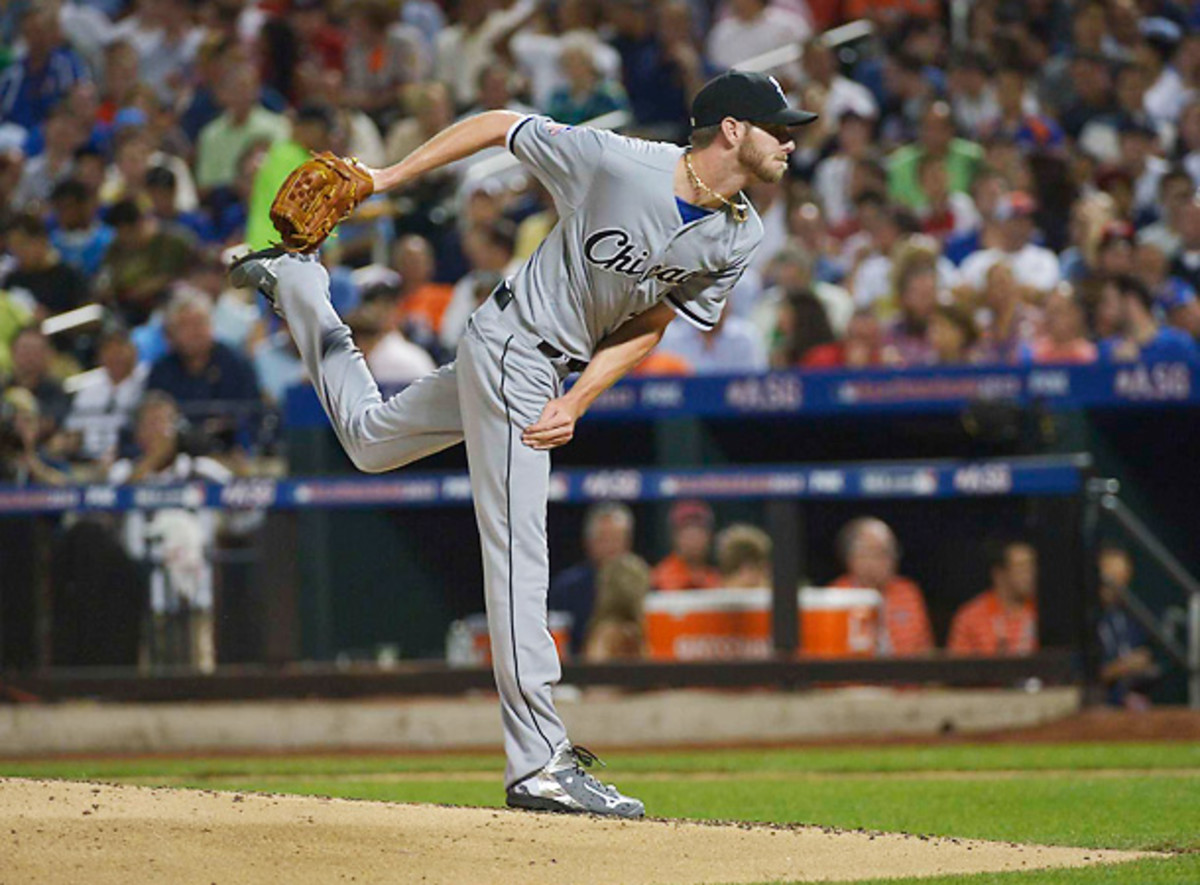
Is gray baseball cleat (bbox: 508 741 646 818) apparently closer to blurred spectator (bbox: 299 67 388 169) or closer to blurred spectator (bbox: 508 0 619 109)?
blurred spectator (bbox: 299 67 388 169)

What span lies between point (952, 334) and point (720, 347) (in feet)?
4.37

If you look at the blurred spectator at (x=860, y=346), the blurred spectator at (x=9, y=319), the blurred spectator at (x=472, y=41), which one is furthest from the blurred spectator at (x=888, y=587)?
the blurred spectator at (x=472, y=41)

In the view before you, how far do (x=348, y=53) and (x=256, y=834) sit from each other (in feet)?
39.4

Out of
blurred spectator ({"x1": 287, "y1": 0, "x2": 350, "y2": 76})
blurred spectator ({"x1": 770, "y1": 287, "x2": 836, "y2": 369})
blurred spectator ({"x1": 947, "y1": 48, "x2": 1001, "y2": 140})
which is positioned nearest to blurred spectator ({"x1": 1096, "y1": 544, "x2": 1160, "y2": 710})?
blurred spectator ({"x1": 770, "y1": 287, "x2": 836, "y2": 369})

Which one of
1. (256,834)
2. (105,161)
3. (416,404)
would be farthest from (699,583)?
(105,161)

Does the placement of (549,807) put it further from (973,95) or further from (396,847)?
(973,95)

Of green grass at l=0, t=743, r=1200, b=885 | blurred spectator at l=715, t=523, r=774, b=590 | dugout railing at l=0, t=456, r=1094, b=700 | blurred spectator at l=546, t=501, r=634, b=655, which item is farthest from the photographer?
blurred spectator at l=546, t=501, r=634, b=655

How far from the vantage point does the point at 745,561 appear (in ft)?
33.9

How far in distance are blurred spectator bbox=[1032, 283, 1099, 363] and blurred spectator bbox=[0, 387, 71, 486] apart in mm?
5160

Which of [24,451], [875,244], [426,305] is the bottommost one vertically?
[24,451]

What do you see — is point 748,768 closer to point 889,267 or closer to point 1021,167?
point 889,267

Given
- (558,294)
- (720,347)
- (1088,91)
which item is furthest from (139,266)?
(558,294)

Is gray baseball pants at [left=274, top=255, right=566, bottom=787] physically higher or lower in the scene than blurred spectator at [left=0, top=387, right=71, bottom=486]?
lower

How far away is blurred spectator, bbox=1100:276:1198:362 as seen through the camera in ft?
36.7
